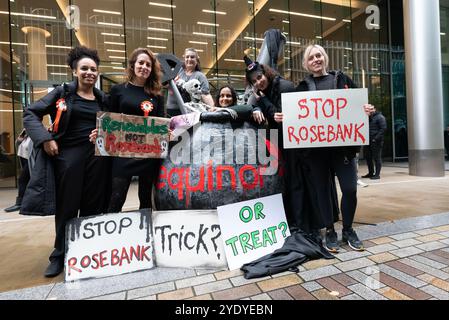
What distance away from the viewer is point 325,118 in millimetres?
2770

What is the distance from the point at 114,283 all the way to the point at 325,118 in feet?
7.39

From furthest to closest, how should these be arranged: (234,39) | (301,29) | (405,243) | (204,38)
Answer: (301,29) < (234,39) < (204,38) < (405,243)

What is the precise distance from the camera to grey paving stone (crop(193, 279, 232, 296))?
2186 mm

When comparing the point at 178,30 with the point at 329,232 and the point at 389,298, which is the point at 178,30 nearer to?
the point at 329,232

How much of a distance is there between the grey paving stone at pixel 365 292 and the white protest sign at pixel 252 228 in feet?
2.52

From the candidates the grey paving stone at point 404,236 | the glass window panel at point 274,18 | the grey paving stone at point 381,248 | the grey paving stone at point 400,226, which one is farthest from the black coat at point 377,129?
the grey paving stone at point 381,248

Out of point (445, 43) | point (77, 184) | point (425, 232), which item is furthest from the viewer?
point (445, 43)

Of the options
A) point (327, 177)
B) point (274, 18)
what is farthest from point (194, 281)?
point (274, 18)

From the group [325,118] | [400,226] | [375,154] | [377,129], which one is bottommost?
[400,226]

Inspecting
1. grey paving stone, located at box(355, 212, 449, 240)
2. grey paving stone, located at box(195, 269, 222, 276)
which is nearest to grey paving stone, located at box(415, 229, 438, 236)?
grey paving stone, located at box(355, 212, 449, 240)

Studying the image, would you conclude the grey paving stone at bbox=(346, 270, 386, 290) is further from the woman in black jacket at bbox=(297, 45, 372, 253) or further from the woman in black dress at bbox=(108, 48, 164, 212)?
the woman in black dress at bbox=(108, 48, 164, 212)

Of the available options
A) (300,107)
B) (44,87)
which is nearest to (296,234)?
(300,107)

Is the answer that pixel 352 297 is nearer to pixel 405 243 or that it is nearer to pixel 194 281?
pixel 194 281

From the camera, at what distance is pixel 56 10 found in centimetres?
940
